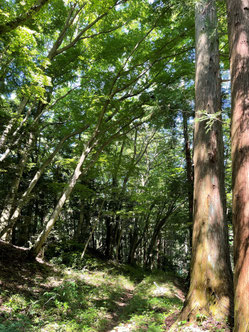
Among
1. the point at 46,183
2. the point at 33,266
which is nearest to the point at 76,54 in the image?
the point at 46,183

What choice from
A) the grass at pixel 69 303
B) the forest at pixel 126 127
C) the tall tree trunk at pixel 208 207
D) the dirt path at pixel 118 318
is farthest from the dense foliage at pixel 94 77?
the dirt path at pixel 118 318

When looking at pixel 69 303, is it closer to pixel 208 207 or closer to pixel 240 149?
pixel 208 207

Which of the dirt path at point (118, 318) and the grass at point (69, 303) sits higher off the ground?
the grass at point (69, 303)

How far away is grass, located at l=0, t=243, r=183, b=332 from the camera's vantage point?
415 centimetres

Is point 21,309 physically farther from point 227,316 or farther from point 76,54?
point 76,54

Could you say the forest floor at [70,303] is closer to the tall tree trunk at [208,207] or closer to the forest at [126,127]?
the forest at [126,127]

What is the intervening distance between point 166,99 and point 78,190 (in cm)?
706

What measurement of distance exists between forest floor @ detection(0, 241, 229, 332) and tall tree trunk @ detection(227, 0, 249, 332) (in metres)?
1.09

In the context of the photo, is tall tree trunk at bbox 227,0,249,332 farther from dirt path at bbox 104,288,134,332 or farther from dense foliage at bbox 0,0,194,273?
dirt path at bbox 104,288,134,332

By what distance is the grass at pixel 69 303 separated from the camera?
415 centimetres

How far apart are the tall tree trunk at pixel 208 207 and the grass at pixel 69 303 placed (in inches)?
40.1

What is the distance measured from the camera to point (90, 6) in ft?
23.1

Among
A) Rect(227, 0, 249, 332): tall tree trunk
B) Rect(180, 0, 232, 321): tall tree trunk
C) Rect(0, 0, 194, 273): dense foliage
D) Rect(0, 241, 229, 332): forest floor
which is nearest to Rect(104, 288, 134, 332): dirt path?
Rect(0, 241, 229, 332): forest floor

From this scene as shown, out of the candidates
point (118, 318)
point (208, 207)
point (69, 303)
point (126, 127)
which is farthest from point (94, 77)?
point (118, 318)
